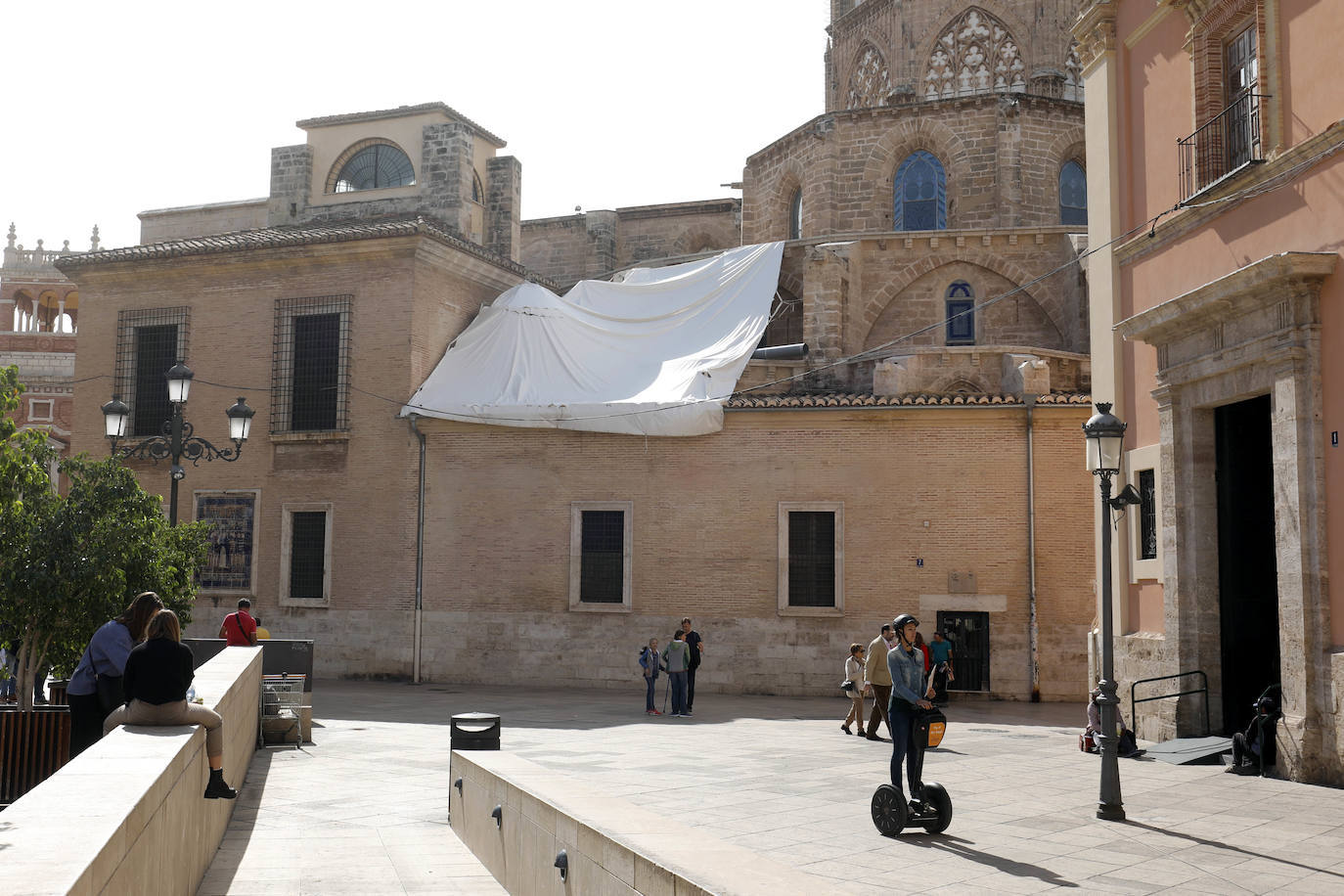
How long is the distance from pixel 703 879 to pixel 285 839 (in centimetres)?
566

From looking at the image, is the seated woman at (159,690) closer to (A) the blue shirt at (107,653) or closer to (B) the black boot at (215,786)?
(B) the black boot at (215,786)

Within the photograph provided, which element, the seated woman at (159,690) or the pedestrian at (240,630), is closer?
the seated woman at (159,690)

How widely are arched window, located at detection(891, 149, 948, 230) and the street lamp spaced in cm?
1926

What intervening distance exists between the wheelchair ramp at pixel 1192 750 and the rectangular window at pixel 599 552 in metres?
11.0

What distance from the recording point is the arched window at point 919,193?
2877 cm

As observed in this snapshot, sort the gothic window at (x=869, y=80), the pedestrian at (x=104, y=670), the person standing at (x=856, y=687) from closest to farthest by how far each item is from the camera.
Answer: the pedestrian at (x=104, y=670)
the person standing at (x=856, y=687)
the gothic window at (x=869, y=80)

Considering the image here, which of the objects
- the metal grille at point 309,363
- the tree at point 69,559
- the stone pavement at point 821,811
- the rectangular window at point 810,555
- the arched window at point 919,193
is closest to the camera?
the stone pavement at point 821,811

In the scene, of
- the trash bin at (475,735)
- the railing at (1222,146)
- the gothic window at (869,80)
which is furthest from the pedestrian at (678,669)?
the gothic window at (869,80)

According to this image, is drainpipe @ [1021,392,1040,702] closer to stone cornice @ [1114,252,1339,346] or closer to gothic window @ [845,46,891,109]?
stone cornice @ [1114,252,1339,346]

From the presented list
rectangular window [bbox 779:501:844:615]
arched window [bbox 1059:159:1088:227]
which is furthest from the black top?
arched window [bbox 1059:159:1088:227]

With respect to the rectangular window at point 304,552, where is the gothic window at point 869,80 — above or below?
above

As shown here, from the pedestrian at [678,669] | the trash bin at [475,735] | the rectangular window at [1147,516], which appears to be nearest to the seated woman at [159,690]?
the trash bin at [475,735]

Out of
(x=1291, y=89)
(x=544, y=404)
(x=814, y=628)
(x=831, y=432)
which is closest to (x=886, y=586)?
(x=814, y=628)

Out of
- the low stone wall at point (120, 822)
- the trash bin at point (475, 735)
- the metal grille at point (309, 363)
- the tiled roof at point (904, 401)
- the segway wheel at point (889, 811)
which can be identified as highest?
the metal grille at point (309, 363)
